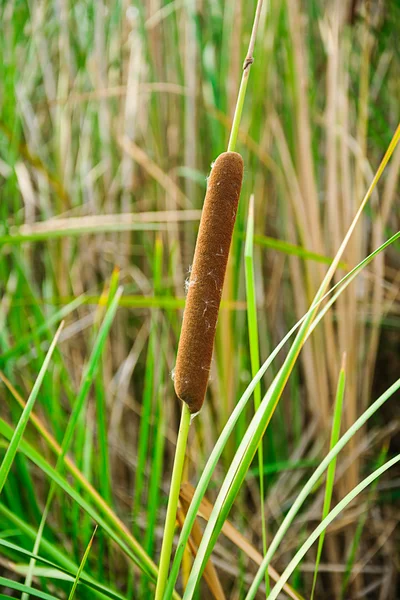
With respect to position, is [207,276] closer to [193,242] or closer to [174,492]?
[174,492]

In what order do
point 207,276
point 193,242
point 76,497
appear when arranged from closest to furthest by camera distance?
1. point 207,276
2. point 76,497
3. point 193,242

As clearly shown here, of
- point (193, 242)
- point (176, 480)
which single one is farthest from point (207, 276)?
point (193, 242)

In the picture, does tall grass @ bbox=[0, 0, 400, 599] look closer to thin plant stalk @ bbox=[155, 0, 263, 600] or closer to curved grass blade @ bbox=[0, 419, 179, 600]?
curved grass blade @ bbox=[0, 419, 179, 600]

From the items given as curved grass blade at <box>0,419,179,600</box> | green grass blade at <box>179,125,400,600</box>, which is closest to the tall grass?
curved grass blade at <box>0,419,179,600</box>

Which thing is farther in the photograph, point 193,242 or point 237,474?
Answer: point 193,242

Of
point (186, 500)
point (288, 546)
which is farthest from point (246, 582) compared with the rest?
point (186, 500)

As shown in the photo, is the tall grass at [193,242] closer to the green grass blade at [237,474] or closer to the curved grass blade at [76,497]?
the curved grass blade at [76,497]

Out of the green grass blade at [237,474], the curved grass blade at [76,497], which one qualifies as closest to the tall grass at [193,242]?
the curved grass blade at [76,497]
